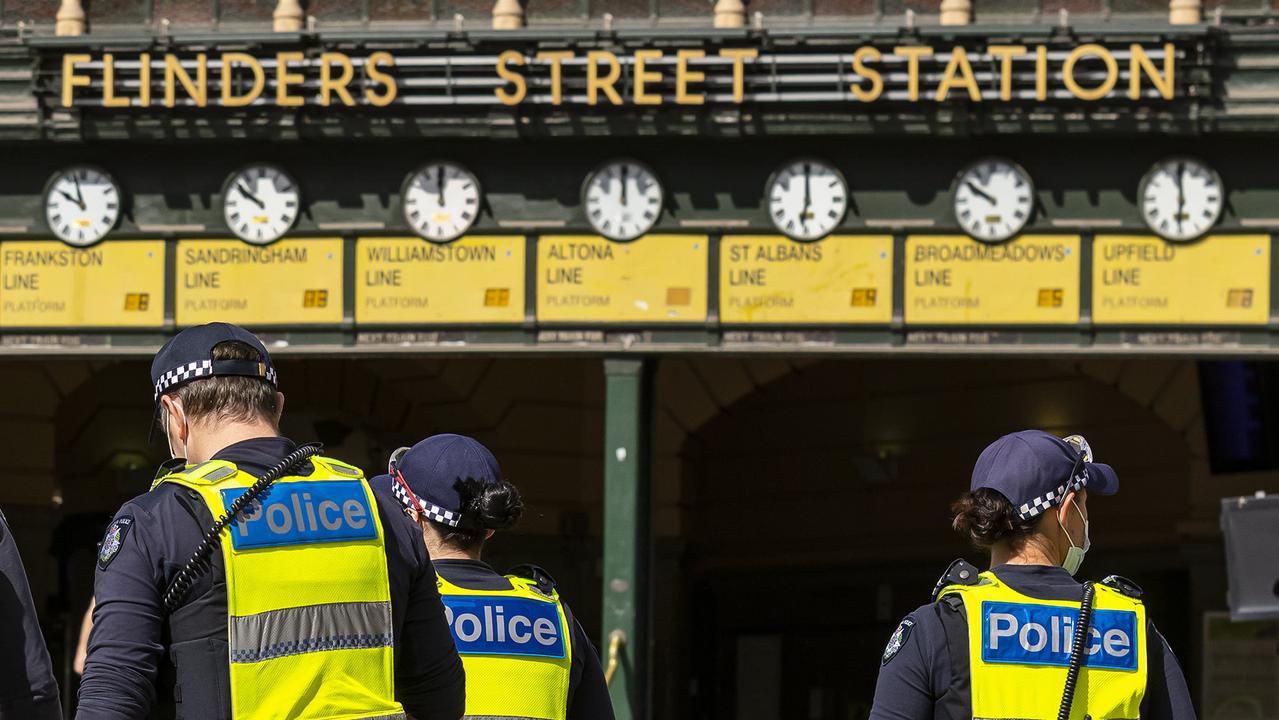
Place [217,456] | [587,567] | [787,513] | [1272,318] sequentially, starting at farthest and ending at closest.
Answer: [787,513], [587,567], [1272,318], [217,456]

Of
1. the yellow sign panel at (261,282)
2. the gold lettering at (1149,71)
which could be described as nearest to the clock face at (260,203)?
the yellow sign panel at (261,282)

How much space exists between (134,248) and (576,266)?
12.9 ft

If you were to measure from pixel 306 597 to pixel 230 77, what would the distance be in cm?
1440

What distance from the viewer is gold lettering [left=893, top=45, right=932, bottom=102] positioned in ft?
57.0

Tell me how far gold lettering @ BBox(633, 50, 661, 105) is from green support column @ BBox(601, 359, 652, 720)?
2.20 m

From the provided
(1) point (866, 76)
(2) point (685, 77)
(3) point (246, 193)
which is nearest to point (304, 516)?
(2) point (685, 77)

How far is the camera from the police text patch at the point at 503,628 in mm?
5668

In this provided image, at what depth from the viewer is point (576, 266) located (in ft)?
59.0

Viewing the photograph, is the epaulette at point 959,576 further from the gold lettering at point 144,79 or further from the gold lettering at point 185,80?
the gold lettering at point 144,79

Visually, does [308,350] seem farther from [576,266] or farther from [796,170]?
[796,170]

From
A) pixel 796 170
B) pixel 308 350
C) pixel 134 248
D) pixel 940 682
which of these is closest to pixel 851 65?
pixel 796 170

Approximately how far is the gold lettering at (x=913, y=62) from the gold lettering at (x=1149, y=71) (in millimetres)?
1643

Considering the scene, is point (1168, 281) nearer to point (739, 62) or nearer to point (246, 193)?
point (739, 62)

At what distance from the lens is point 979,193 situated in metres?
17.7
